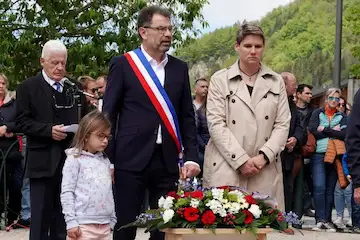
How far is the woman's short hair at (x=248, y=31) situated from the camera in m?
7.18

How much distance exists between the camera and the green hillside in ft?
255

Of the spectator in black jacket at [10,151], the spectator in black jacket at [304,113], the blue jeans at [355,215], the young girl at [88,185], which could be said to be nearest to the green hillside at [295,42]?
the spectator in black jacket at [304,113]

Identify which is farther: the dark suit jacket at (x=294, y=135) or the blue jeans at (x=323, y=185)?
the blue jeans at (x=323, y=185)

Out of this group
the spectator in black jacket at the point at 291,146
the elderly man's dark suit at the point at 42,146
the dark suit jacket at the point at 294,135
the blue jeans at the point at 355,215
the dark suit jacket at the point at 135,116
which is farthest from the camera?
the blue jeans at the point at 355,215

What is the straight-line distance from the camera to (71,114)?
7730mm

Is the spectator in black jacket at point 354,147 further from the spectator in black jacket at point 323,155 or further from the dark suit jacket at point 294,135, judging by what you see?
the spectator in black jacket at point 323,155

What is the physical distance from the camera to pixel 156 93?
6.71m

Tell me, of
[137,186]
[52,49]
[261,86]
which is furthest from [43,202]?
[261,86]

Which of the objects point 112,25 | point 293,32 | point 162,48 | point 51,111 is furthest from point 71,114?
point 293,32

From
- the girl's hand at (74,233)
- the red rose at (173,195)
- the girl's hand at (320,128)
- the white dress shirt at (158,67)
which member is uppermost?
the white dress shirt at (158,67)

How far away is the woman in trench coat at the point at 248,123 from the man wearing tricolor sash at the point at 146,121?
429mm

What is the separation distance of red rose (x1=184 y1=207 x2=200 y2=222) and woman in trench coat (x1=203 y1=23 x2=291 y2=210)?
2.54 feet

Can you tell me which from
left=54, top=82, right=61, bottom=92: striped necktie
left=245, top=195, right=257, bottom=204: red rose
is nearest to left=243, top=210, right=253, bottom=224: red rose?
left=245, top=195, right=257, bottom=204: red rose

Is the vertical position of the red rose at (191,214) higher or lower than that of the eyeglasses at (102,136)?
lower
